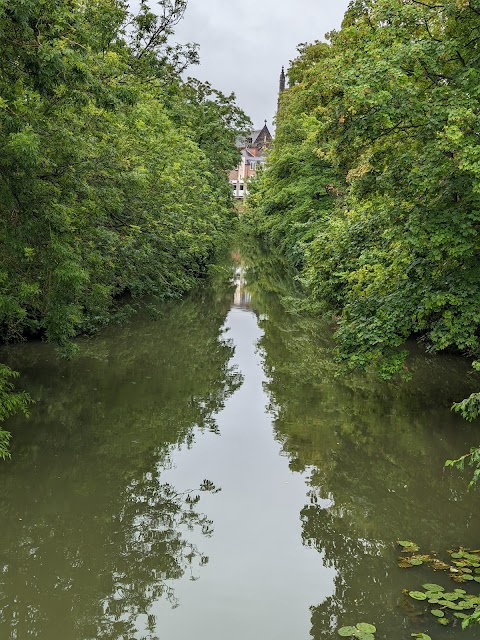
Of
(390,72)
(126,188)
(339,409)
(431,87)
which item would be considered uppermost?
(126,188)

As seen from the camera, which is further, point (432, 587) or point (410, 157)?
point (410, 157)

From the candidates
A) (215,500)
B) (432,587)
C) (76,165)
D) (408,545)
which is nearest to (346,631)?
(432,587)

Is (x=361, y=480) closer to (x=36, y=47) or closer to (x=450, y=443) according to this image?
(x=450, y=443)

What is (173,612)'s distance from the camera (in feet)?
23.2

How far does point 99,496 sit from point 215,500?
1710mm

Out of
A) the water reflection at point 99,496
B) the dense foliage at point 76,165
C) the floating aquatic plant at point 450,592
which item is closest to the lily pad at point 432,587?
the floating aquatic plant at point 450,592

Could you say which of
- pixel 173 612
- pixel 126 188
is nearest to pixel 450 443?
pixel 173 612

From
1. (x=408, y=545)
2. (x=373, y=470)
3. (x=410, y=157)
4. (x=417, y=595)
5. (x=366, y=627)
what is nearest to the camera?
(x=366, y=627)

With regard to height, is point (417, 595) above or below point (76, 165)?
below

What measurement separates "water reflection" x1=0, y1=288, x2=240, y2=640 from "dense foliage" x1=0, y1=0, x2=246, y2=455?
143cm

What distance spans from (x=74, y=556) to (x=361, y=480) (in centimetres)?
479

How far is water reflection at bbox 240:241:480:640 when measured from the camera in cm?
744

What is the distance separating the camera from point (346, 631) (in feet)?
21.6

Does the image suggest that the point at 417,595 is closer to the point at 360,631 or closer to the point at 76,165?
the point at 360,631
